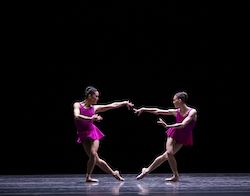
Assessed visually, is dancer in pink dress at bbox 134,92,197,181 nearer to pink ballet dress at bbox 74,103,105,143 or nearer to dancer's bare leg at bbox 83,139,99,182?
dancer's bare leg at bbox 83,139,99,182

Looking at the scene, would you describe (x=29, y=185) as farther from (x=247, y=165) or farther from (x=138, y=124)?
(x=247, y=165)

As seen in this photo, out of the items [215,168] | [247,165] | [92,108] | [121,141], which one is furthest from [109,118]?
[247,165]

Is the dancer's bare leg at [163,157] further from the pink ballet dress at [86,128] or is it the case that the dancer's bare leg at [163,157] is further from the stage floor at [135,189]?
the pink ballet dress at [86,128]

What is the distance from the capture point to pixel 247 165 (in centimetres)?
689

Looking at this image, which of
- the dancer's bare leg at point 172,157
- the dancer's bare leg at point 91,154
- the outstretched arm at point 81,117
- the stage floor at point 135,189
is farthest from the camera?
the dancer's bare leg at point 172,157

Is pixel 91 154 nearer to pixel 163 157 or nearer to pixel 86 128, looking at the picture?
pixel 86 128

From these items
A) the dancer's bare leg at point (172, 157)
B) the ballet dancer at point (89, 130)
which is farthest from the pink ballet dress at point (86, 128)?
the dancer's bare leg at point (172, 157)

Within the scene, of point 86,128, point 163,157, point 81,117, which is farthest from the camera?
point 163,157

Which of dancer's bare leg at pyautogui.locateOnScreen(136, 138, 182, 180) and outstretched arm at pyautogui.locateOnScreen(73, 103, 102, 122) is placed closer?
outstretched arm at pyautogui.locateOnScreen(73, 103, 102, 122)

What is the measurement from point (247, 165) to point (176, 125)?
2.49m

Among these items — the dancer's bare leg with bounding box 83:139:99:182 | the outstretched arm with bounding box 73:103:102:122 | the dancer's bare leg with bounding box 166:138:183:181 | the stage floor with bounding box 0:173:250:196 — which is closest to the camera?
the stage floor with bounding box 0:173:250:196

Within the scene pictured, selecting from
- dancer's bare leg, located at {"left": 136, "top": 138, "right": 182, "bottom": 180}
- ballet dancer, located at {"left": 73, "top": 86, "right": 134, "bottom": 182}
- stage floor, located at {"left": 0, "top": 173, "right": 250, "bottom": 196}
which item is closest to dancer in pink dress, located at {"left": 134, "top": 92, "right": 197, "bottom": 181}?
dancer's bare leg, located at {"left": 136, "top": 138, "right": 182, "bottom": 180}

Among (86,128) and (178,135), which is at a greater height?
(86,128)

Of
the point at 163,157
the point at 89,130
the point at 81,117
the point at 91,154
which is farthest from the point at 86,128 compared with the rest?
the point at 163,157
